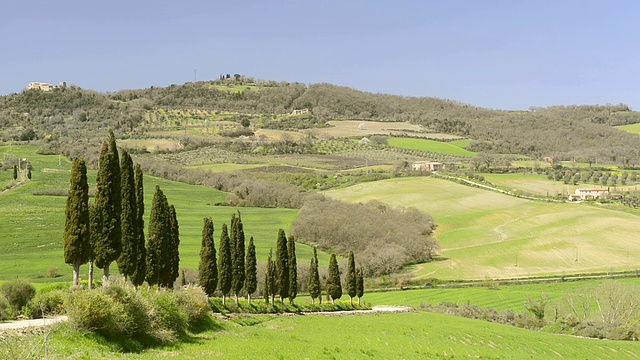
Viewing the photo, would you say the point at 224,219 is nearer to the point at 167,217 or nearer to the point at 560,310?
the point at 560,310

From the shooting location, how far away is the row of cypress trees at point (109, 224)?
34.8 m

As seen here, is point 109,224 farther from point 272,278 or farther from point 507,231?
point 507,231

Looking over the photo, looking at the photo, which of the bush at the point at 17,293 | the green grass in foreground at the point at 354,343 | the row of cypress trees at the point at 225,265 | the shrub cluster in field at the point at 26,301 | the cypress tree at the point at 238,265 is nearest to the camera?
the green grass in foreground at the point at 354,343

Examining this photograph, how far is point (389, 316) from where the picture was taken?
58375 millimetres

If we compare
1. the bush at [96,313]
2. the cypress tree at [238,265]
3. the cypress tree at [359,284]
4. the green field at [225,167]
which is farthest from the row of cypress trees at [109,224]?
the green field at [225,167]

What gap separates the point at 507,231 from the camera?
12344cm

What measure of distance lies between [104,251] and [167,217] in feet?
34.2

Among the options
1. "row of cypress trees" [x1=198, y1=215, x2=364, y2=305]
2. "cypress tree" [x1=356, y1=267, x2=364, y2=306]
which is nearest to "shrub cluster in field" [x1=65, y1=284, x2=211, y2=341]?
"row of cypress trees" [x1=198, y1=215, x2=364, y2=305]

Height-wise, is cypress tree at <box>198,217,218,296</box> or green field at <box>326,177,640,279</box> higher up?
cypress tree at <box>198,217,218,296</box>

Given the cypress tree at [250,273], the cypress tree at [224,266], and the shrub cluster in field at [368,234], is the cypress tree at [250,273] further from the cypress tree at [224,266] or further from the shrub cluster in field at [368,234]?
the shrub cluster in field at [368,234]

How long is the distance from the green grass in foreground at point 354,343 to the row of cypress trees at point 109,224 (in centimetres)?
656

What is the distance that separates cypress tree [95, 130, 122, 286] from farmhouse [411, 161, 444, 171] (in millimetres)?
131677

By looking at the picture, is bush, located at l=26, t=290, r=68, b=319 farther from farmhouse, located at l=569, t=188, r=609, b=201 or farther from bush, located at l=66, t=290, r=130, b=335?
farmhouse, located at l=569, t=188, r=609, b=201

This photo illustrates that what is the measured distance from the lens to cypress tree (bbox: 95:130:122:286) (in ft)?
119
